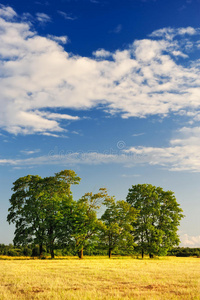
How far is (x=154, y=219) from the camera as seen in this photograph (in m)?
56.9

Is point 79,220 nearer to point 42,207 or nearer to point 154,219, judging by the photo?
point 42,207

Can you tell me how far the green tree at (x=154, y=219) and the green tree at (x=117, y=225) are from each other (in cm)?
305

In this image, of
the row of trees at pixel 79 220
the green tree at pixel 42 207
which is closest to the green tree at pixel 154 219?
the row of trees at pixel 79 220

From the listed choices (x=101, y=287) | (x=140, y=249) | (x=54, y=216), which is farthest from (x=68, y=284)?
(x=140, y=249)

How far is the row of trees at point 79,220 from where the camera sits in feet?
163

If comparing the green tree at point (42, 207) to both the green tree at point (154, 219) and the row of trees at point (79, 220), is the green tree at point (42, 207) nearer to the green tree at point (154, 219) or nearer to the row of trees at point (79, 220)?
the row of trees at point (79, 220)

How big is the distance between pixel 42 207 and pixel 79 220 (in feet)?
23.6

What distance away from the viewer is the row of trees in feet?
163

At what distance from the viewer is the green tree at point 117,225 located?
52219 mm

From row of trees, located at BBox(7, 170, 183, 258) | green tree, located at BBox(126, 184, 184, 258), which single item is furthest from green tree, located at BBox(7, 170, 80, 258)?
green tree, located at BBox(126, 184, 184, 258)

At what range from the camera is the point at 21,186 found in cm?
5353

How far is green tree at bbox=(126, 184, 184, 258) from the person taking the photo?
178 feet

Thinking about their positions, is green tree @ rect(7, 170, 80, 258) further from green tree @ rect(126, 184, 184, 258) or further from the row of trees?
green tree @ rect(126, 184, 184, 258)

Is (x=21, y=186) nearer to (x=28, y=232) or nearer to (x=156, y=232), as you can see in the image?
(x=28, y=232)
